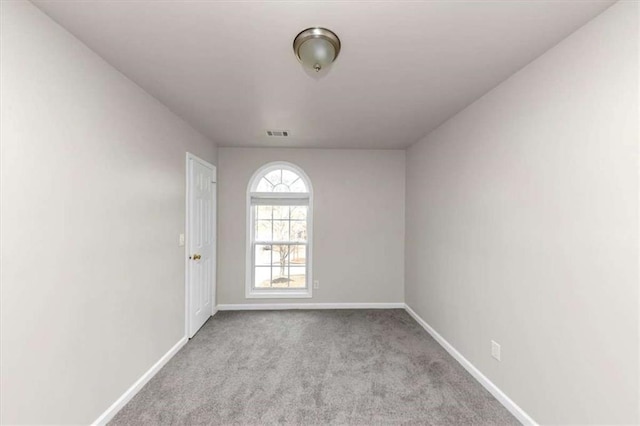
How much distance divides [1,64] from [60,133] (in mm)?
363

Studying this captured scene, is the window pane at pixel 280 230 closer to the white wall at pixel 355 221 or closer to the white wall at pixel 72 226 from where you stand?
the white wall at pixel 355 221

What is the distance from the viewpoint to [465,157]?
2.62 metres

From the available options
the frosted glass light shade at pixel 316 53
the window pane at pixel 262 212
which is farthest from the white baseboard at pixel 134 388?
the frosted glass light shade at pixel 316 53

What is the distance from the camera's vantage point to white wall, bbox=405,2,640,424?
1.33 m

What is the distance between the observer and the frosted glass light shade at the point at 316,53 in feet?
5.11

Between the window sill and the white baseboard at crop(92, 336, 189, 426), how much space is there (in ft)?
4.42

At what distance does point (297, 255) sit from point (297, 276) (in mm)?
316

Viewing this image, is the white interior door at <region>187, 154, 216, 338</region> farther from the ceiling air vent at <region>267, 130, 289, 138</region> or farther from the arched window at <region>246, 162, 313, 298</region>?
the ceiling air vent at <region>267, 130, 289, 138</region>

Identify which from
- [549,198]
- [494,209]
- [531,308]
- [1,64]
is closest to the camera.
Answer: [1,64]

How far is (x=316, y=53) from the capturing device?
161cm

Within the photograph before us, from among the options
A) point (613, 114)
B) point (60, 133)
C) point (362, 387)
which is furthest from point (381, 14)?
point (362, 387)

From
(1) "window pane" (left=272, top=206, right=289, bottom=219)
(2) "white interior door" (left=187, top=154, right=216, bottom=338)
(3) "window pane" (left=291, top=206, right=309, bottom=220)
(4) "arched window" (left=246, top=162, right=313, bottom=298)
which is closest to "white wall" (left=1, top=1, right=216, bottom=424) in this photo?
(2) "white interior door" (left=187, top=154, right=216, bottom=338)

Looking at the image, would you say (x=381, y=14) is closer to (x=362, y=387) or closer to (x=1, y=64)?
(x=1, y=64)

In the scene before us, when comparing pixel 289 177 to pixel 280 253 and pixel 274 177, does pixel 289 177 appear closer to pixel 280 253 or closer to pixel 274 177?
pixel 274 177
